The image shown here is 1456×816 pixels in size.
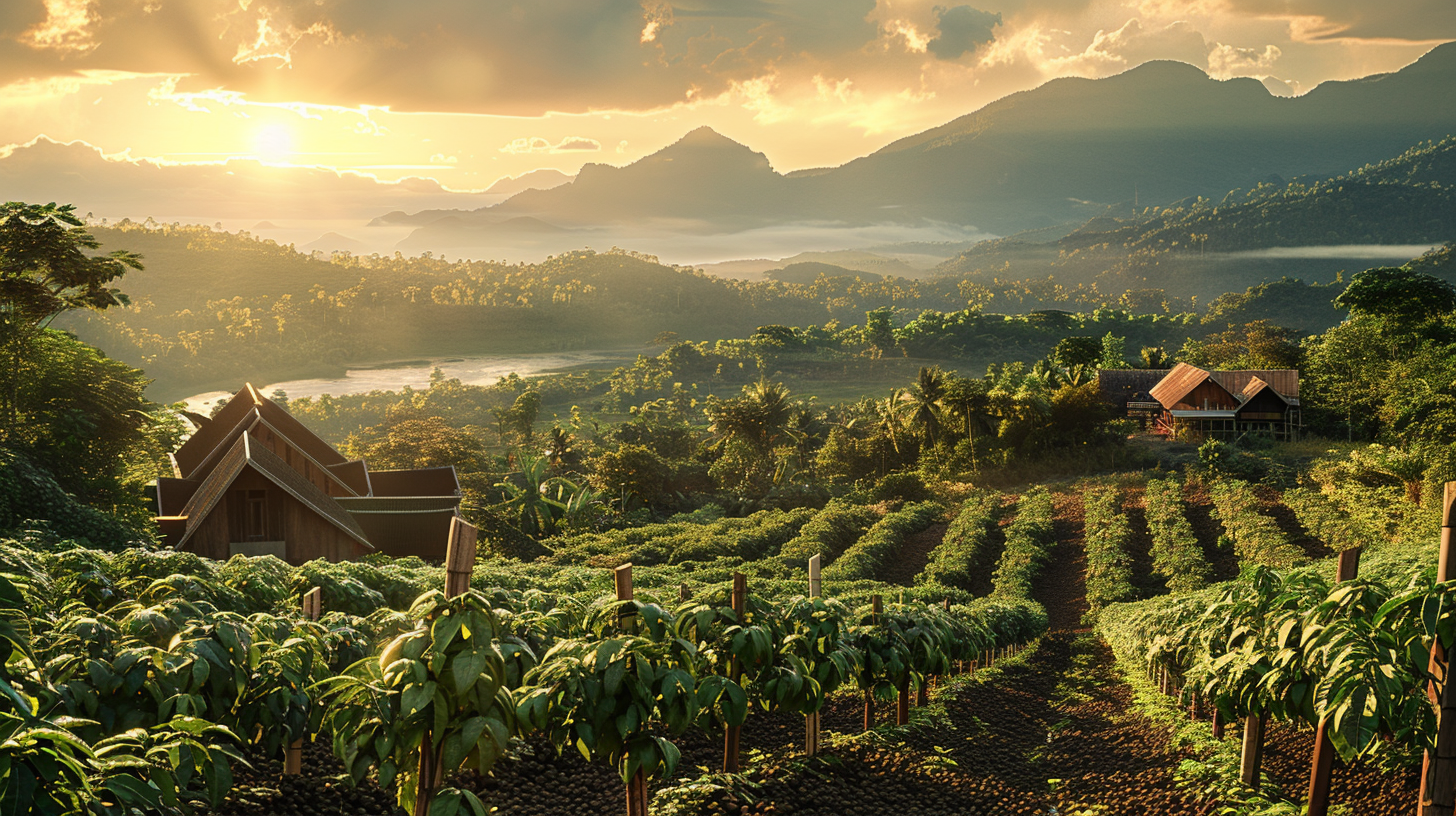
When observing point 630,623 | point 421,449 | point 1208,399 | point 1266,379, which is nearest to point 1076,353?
point 1266,379

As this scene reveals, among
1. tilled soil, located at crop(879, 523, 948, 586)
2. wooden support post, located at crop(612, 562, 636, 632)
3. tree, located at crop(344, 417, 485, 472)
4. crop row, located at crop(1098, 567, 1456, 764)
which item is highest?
wooden support post, located at crop(612, 562, 636, 632)

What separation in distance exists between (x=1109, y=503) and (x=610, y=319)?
143 metres

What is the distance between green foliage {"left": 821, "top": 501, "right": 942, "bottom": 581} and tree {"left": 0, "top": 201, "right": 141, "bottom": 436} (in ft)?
59.6

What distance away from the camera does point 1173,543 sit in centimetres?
2416

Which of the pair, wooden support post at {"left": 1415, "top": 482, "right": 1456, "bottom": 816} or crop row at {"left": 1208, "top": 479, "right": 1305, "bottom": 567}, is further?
crop row at {"left": 1208, "top": 479, "right": 1305, "bottom": 567}

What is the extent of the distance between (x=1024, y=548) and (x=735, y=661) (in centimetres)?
2173

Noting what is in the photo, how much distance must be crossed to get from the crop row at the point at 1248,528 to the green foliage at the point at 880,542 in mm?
8770

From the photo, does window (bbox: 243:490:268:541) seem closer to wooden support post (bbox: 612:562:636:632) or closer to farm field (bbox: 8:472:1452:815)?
farm field (bbox: 8:472:1452:815)

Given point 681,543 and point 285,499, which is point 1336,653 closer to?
point 285,499

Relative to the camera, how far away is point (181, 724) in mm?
3285

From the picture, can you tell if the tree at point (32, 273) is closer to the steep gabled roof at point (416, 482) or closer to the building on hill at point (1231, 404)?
the steep gabled roof at point (416, 482)

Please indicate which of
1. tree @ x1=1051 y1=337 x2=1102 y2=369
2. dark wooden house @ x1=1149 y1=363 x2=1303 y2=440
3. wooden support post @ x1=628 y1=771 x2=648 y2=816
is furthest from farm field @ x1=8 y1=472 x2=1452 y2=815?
tree @ x1=1051 y1=337 x2=1102 y2=369

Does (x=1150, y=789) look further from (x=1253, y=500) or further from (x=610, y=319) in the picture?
(x=610, y=319)

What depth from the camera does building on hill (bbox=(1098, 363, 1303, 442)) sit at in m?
43.5
